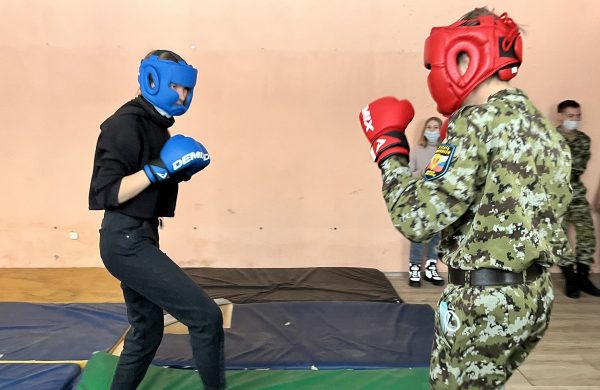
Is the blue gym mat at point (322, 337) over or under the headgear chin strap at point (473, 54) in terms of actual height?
under

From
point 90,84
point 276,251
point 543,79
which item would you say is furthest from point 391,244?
point 90,84

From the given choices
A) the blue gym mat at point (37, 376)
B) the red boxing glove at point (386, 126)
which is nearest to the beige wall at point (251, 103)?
the blue gym mat at point (37, 376)

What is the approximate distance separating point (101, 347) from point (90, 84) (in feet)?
8.49

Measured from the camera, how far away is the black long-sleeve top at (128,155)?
1.97 meters

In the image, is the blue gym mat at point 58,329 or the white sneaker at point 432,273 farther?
the white sneaker at point 432,273

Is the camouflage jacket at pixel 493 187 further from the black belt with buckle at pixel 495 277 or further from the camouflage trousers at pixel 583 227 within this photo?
the camouflage trousers at pixel 583 227

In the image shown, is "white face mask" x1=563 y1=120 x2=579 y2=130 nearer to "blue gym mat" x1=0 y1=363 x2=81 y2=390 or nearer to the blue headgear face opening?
the blue headgear face opening

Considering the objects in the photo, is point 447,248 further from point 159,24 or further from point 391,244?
Result: point 159,24

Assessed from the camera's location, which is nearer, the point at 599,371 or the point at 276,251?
the point at 599,371

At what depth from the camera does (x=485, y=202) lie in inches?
54.1

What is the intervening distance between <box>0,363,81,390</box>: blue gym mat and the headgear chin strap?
2181mm

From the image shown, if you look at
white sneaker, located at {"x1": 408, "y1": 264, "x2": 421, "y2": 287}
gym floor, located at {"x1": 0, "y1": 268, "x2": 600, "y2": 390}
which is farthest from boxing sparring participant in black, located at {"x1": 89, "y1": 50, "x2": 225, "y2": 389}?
white sneaker, located at {"x1": 408, "y1": 264, "x2": 421, "y2": 287}

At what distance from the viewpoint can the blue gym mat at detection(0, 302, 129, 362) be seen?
2.89 meters

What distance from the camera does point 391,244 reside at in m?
4.84
